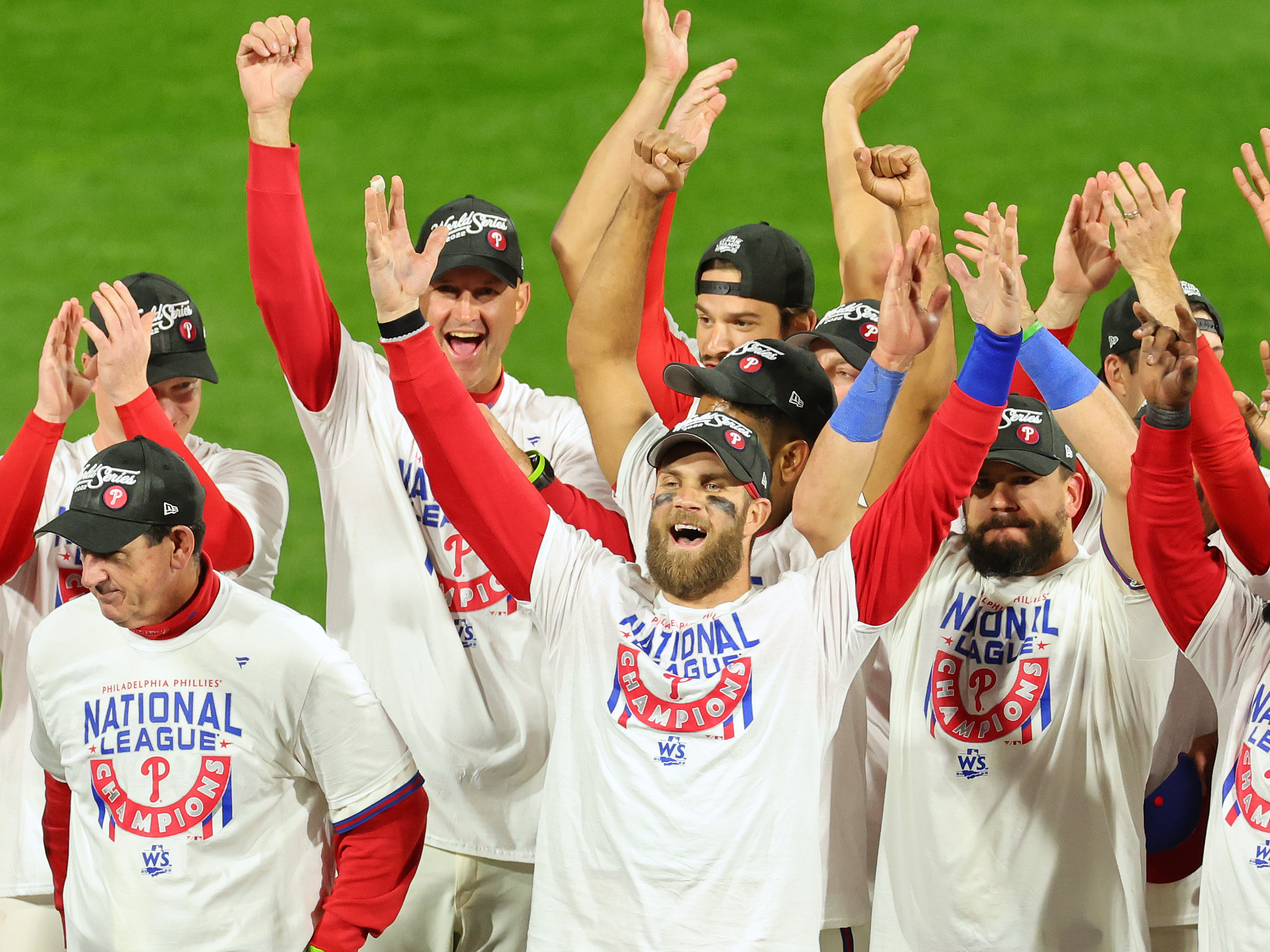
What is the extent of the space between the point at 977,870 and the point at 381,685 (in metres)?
1.45

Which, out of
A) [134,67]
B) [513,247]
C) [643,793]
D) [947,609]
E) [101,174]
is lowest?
[643,793]

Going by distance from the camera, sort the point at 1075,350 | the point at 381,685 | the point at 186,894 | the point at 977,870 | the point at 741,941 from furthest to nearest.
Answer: the point at 1075,350
the point at 381,685
the point at 977,870
the point at 186,894
the point at 741,941

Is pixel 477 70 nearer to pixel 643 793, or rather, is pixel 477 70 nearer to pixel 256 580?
pixel 256 580

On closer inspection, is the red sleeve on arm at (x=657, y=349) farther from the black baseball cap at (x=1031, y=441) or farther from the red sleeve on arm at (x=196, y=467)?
the red sleeve on arm at (x=196, y=467)

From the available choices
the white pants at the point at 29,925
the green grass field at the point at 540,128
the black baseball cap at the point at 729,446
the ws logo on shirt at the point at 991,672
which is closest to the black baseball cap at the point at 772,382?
the black baseball cap at the point at 729,446

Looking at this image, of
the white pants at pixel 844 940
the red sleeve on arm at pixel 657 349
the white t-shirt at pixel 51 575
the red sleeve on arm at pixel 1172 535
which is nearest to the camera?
the red sleeve on arm at pixel 1172 535

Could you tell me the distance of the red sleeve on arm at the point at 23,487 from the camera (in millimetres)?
3738

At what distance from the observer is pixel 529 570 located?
320 cm

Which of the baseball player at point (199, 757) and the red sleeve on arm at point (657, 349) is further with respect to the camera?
→ the red sleeve on arm at point (657, 349)

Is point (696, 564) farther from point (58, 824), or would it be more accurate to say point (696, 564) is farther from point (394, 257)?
point (58, 824)

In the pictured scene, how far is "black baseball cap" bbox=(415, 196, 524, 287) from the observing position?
410 cm

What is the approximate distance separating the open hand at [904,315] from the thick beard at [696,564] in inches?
18.1

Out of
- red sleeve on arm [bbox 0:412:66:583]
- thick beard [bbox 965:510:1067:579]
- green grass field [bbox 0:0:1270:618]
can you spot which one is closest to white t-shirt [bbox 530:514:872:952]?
thick beard [bbox 965:510:1067:579]

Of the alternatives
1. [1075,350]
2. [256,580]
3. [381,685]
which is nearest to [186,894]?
[381,685]
